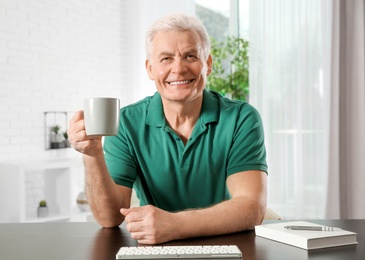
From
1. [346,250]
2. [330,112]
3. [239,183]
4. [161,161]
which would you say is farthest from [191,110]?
[330,112]

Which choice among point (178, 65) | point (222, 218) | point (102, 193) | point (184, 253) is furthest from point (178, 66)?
point (184, 253)

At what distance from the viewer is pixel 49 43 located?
493 centimetres

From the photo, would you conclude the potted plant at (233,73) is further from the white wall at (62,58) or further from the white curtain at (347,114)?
the white curtain at (347,114)

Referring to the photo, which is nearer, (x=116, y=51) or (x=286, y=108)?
(x=286, y=108)

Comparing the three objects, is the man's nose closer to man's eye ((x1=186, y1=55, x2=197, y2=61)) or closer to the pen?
man's eye ((x1=186, y1=55, x2=197, y2=61))

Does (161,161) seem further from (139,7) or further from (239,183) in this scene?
(139,7)

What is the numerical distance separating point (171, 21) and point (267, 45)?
323cm

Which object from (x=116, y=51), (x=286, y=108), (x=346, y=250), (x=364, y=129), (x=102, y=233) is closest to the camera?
(x=346, y=250)

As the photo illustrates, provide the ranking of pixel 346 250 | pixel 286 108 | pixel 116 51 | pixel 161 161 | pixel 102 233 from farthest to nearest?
pixel 116 51, pixel 286 108, pixel 161 161, pixel 102 233, pixel 346 250

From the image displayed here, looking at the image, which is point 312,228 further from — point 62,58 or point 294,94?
point 62,58

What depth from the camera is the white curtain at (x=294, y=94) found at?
4.95m

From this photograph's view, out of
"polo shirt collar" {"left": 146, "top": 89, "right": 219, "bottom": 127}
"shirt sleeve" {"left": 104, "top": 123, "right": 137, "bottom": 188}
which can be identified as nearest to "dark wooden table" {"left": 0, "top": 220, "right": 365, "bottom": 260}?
"shirt sleeve" {"left": 104, "top": 123, "right": 137, "bottom": 188}

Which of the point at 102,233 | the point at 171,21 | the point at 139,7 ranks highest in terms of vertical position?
the point at 139,7

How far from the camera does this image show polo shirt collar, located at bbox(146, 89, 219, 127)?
206 centimetres
